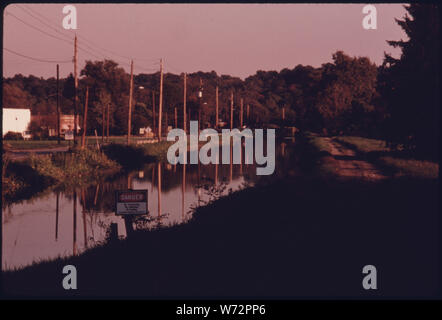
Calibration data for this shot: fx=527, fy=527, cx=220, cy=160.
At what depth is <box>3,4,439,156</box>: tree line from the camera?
29.0m

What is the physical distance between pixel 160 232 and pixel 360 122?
193 feet

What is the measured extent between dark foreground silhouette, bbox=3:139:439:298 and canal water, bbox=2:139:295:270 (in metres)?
1.83

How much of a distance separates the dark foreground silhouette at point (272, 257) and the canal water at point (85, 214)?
5.99ft

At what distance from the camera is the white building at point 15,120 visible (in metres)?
83.2

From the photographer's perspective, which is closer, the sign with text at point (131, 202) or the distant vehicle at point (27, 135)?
the sign with text at point (131, 202)

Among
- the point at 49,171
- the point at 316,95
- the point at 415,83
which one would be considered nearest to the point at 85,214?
the point at 49,171

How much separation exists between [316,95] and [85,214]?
302 ft

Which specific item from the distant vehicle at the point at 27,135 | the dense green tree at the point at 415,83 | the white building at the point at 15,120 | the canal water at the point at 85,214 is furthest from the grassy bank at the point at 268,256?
the white building at the point at 15,120

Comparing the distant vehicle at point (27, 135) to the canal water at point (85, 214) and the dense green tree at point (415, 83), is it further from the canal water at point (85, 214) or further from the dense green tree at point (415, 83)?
the dense green tree at point (415, 83)

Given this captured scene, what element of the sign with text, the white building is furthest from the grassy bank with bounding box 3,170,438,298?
the white building

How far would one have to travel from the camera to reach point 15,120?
86.8 metres

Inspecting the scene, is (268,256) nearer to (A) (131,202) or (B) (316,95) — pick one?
(A) (131,202)
